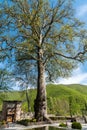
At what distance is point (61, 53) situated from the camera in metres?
32.9

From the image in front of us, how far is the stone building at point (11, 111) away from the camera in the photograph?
4244 centimetres

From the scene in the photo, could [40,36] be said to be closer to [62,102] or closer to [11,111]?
[11,111]

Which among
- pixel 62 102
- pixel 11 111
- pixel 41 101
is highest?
pixel 62 102

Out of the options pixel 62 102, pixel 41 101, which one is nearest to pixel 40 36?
pixel 41 101

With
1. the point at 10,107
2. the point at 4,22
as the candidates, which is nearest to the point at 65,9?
the point at 4,22

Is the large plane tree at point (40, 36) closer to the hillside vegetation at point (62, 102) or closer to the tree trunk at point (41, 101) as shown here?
the tree trunk at point (41, 101)

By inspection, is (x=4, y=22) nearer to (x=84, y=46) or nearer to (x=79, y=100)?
(x=84, y=46)

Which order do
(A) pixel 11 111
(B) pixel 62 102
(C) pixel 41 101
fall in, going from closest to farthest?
(C) pixel 41 101 → (A) pixel 11 111 → (B) pixel 62 102

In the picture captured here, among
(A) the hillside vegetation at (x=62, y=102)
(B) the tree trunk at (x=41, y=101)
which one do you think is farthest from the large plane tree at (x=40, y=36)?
(A) the hillside vegetation at (x=62, y=102)

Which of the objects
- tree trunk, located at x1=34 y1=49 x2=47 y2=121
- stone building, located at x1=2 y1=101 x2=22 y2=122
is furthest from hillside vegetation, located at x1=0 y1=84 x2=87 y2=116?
tree trunk, located at x1=34 y1=49 x2=47 y2=121

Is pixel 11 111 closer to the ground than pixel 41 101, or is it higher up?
higher up

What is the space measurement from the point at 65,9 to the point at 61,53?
5.90 m

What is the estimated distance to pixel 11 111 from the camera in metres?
42.8

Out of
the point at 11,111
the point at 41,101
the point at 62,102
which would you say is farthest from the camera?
the point at 62,102
